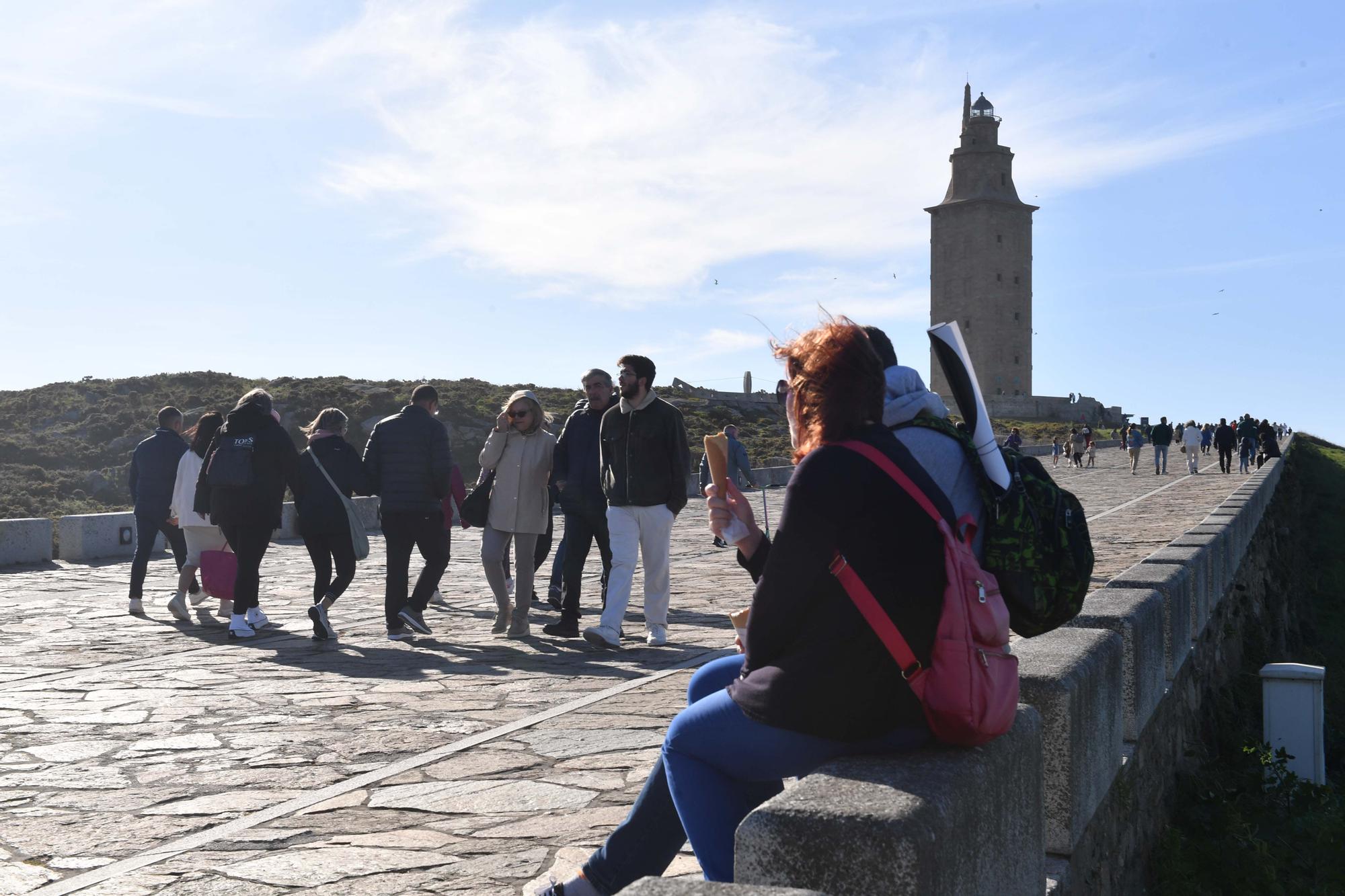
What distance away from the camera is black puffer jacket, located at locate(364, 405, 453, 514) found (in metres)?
8.87

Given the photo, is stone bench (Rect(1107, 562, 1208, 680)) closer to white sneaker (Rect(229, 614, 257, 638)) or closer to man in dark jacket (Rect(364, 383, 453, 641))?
man in dark jacket (Rect(364, 383, 453, 641))

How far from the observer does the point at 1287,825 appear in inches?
311

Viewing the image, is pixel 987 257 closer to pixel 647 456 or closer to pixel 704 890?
pixel 647 456

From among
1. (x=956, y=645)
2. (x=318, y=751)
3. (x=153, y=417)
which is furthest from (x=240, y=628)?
(x=153, y=417)

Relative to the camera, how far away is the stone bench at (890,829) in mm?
2215

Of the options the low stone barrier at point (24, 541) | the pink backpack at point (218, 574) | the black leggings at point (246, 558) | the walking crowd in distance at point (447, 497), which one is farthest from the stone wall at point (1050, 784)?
the low stone barrier at point (24, 541)

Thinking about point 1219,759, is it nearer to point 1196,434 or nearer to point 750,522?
point 750,522

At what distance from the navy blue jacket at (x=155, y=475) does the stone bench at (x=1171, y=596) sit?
7.45m

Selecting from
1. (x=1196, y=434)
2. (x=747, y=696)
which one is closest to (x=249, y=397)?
(x=747, y=696)

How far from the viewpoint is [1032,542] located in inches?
116

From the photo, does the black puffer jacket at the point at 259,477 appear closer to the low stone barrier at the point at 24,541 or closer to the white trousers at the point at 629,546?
the white trousers at the point at 629,546

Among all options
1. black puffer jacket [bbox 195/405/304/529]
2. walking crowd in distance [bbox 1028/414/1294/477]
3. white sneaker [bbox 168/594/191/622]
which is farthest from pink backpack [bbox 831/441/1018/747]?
walking crowd in distance [bbox 1028/414/1294/477]

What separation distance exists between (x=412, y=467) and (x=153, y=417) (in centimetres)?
4730

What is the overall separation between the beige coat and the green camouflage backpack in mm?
5822
